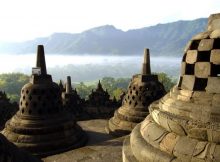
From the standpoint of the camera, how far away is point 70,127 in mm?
14609

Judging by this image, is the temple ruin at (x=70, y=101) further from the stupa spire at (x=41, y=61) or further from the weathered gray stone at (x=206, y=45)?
the weathered gray stone at (x=206, y=45)

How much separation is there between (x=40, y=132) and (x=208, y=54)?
9971mm

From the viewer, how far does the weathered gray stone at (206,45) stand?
5.85m

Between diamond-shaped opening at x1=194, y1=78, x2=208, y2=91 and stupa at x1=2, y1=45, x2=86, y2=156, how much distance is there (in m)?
9.13

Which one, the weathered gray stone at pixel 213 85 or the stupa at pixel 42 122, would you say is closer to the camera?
the weathered gray stone at pixel 213 85

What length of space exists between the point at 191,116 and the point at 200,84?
2.44ft

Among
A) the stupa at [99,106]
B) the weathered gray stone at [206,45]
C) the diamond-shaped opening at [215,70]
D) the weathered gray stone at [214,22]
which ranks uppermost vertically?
the weathered gray stone at [214,22]

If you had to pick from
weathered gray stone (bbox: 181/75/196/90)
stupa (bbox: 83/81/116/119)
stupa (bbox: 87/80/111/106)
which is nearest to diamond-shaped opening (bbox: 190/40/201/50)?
weathered gray stone (bbox: 181/75/196/90)

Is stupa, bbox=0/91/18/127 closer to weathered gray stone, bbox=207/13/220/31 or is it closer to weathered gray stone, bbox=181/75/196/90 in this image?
weathered gray stone, bbox=181/75/196/90

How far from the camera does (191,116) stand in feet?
18.4

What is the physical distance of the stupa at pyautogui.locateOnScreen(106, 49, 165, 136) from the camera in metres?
16.1

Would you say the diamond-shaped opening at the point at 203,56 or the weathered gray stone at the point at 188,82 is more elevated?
the diamond-shaped opening at the point at 203,56

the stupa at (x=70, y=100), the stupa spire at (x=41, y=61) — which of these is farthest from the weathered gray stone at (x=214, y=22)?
the stupa at (x=70, y=100)

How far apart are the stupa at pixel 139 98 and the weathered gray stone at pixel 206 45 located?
10280 mm
